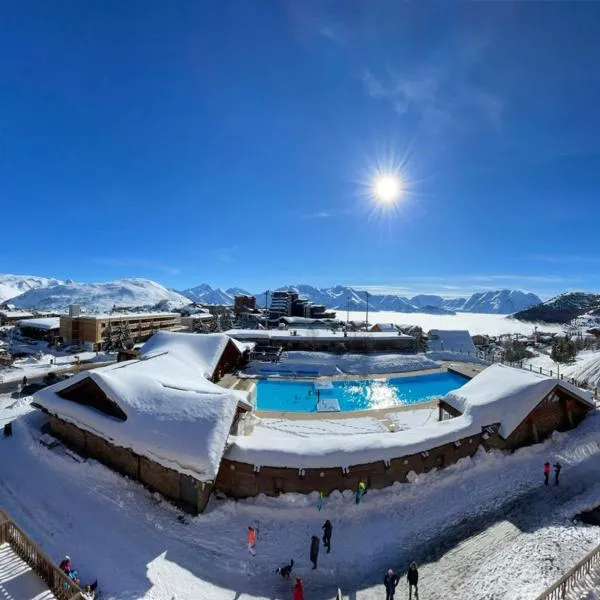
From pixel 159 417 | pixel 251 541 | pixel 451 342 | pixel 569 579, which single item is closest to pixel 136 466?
pixel 159 417

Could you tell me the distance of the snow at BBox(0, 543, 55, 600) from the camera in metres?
8.04

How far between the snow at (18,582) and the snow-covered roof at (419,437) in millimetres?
6416

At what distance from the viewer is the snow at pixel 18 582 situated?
8039mm

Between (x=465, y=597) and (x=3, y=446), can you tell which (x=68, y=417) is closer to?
(x=3, y=446)

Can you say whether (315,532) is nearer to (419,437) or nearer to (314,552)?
(314,552)

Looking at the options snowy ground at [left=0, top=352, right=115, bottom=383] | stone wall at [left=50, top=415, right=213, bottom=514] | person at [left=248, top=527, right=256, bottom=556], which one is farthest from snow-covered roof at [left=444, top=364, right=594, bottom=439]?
snowy ground at [left=0, top=352, right=115, bottom=383]

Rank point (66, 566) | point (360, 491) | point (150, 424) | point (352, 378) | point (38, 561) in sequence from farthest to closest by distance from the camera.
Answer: point (352, 378), point (150, 424), point (360, 491), point (66, 566), point (38, 561)

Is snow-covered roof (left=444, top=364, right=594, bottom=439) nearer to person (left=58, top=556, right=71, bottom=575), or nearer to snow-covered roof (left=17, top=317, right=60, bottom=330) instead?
person (left=58, top=556, right=71, bottom=575)

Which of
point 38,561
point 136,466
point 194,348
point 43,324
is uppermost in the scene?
point 43,324

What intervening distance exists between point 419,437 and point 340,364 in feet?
74.4

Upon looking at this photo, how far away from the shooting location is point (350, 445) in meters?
14.2

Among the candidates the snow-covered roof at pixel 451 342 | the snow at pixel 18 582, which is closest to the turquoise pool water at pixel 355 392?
the snow at pixel 18 582

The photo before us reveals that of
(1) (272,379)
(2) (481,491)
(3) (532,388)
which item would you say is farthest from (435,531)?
(1) (272,379)

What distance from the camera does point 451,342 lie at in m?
57.9
